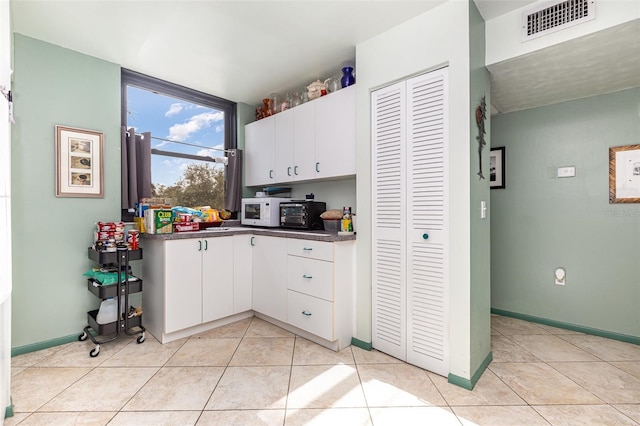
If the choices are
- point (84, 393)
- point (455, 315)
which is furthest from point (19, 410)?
point (455, 315)

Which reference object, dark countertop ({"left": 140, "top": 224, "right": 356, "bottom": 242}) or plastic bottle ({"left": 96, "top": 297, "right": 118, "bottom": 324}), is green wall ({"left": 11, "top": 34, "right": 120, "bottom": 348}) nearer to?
plastic bottle ({"left": 96, "top": 297, "right": 118, "bottom": 324})

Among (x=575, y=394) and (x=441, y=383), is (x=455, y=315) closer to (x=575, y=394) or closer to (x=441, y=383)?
(x=441, y=383)

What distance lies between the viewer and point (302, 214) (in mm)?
2857

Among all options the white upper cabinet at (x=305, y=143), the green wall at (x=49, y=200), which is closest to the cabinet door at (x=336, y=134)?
the white upper cabinet at (x=305, y=143)

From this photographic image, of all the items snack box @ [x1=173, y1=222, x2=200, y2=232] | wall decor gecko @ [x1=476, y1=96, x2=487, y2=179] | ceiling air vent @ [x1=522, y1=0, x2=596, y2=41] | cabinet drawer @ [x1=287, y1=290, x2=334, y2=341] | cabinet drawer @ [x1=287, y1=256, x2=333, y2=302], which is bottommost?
cabinet drawer @ [x1=287, y1=290, x2=334, y2=341]

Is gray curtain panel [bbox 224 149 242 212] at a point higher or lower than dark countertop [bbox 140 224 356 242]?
higher

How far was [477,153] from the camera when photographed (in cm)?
195

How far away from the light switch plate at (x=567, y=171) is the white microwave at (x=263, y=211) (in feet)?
8.75

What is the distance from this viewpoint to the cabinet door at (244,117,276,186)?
337 cm

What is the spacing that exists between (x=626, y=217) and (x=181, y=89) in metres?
4.47

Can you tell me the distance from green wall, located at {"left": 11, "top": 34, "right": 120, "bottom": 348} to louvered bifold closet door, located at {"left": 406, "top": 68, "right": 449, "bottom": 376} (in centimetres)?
272

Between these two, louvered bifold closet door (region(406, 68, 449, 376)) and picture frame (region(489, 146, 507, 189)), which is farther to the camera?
picture frame (region(489, 146, 507, 189))

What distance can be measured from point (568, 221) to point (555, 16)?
1833 millimetres

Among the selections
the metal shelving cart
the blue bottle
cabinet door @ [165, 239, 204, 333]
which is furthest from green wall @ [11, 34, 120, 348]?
the blue bottle
